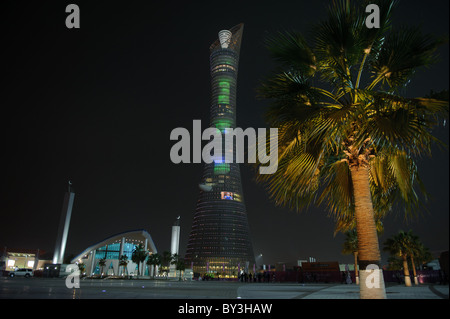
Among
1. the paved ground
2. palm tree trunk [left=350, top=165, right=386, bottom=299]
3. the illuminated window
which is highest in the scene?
the illuminated window

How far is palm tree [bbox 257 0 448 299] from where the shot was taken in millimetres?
5766

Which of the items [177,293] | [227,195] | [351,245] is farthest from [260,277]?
[227,195]

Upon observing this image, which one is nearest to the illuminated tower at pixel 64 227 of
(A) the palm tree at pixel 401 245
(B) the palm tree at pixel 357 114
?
(A) the palm tree at pixel 401 245

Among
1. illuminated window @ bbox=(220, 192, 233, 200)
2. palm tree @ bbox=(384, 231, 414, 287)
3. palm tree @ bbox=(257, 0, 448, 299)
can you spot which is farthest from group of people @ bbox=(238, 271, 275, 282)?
illuminated window @ bbox=(220, 192, 233, 200)

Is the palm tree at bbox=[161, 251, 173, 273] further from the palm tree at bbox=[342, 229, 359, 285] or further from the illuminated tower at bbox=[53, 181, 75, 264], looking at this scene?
the palm tree at bbox=[342, 229, 359, 285]

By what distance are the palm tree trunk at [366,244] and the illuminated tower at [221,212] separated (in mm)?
85132

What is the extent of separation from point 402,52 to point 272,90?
2549mm

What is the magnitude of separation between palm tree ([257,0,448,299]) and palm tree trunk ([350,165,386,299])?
2 cm

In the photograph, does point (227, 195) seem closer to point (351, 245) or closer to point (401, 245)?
point (351, 245)

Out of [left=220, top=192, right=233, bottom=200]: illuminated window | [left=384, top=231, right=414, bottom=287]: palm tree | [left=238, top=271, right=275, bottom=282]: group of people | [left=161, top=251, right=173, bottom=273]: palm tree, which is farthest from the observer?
[left=220, top=192, right=233, bottom=200]: illuminated window

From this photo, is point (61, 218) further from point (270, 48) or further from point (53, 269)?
point (270, 48)

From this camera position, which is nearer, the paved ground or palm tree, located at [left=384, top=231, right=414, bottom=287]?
the paved ground

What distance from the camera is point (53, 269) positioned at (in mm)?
51344

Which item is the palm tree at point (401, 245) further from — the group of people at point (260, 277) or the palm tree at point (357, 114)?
the palm tree at point (357, 114)
